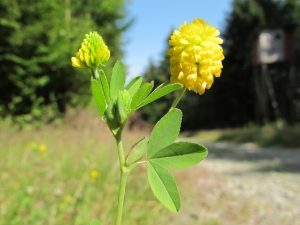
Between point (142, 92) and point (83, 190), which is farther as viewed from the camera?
point (83, 190)

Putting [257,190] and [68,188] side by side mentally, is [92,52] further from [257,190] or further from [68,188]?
[257,190]

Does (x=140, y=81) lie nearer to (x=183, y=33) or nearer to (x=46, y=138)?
(x=183, y=33)

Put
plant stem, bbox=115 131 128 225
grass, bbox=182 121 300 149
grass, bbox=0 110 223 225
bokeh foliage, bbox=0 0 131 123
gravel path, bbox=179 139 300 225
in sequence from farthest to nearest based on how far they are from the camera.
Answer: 1. grass, bbox=182 121 300 149
2. bokeh foliage, bbox=0 0 131 123
3. gravel path, bbox=179 139 300 225
4. grass, bbox=0 110 223 225
5. plant stem, bbox=115 131 128 225

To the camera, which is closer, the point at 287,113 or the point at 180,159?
the point at 180,159

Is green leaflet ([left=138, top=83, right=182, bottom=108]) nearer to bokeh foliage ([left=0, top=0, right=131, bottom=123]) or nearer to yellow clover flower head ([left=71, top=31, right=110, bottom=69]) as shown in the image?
yellow clover flower head ([left=71, top=31, right=110, bottom=69])

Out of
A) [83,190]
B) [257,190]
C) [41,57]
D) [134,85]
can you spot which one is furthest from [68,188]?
[41,57]

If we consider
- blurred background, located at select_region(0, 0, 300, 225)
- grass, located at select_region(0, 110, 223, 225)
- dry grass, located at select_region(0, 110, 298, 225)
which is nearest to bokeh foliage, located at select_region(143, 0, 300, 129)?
blurred background, located at select_region(0, 0, 300, 225)

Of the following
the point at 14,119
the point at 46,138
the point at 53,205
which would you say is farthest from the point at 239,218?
the point at 14,119
